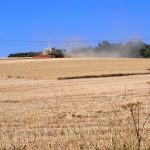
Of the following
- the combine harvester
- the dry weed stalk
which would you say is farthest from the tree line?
the dry weed stalk

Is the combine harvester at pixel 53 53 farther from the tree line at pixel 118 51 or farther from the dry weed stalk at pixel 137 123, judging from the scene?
the dry weed stalk at pixel 137 123

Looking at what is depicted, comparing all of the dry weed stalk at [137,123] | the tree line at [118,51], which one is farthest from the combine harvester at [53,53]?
the dry weed stalk at [137,123]

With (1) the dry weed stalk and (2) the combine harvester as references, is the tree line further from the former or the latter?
(1) the dry weed stalk

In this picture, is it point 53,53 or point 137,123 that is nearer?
point 137,123

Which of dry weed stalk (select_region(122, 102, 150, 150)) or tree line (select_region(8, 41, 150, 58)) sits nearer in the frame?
dry weed stalk (select_region(122, 102, 150, 150))

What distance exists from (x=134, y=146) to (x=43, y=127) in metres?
5.22

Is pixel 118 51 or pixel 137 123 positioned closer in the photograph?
pixel 137 123

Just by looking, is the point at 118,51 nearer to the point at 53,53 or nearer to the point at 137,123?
the point at 53,53

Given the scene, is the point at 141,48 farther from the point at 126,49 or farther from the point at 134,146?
the point at 134,146

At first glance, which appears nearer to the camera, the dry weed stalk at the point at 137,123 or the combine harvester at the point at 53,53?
the dry weed stalk at the point at 137,123

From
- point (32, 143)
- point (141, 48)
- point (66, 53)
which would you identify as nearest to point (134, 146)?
point (32, 143)

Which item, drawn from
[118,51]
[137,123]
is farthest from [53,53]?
[137,123]

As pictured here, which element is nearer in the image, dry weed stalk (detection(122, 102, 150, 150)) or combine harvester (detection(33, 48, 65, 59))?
dry weed stalk (detection(122, 102, 150, 150))

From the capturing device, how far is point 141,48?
9138 cm
